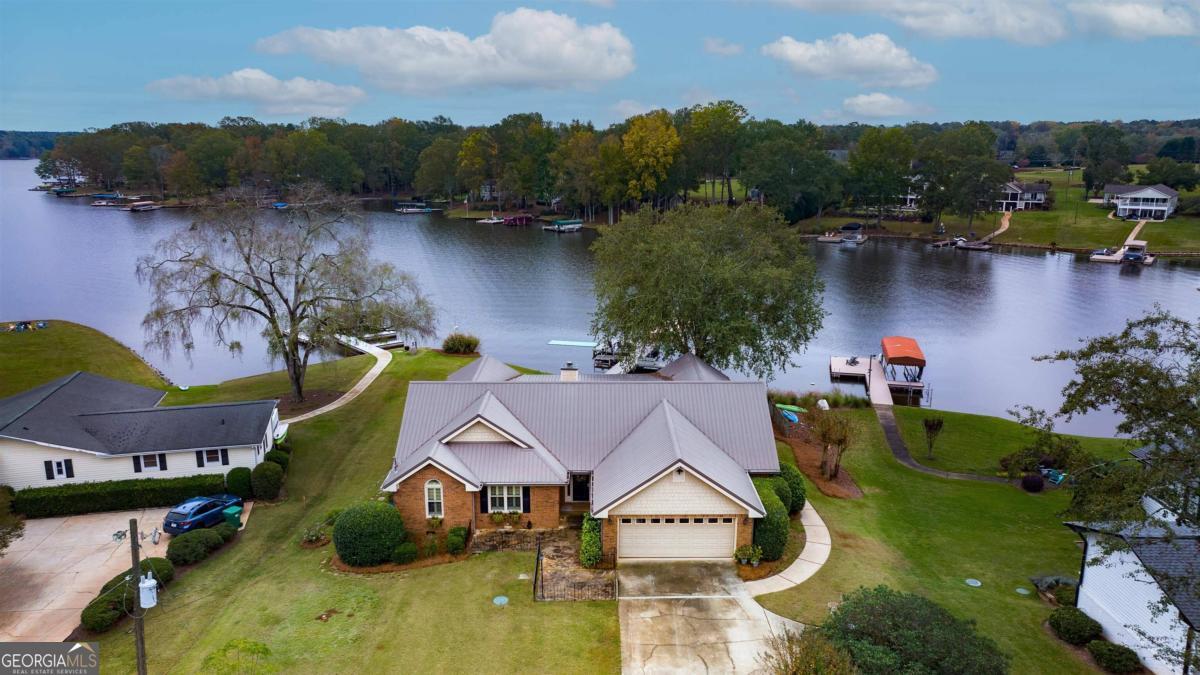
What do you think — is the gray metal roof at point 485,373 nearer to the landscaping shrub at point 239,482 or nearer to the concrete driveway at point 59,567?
the landscaping shrub at point 239,482

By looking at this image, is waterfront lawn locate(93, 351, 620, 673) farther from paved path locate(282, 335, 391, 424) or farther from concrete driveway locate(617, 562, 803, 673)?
paved path locate(282, 335, 391, 424)

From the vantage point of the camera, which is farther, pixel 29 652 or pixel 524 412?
pixel 524 412

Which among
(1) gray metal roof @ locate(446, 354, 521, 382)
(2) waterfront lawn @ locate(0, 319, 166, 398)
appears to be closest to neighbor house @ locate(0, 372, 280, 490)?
(1) gray metal roof @ locate(446, 354, 521, 382)

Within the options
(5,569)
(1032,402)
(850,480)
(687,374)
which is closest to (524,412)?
(687,374)

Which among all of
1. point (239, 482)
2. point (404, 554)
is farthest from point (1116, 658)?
point (239, 482)

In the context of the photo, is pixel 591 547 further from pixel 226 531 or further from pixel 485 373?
pixel 226 531

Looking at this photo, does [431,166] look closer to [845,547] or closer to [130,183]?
[130,183]
